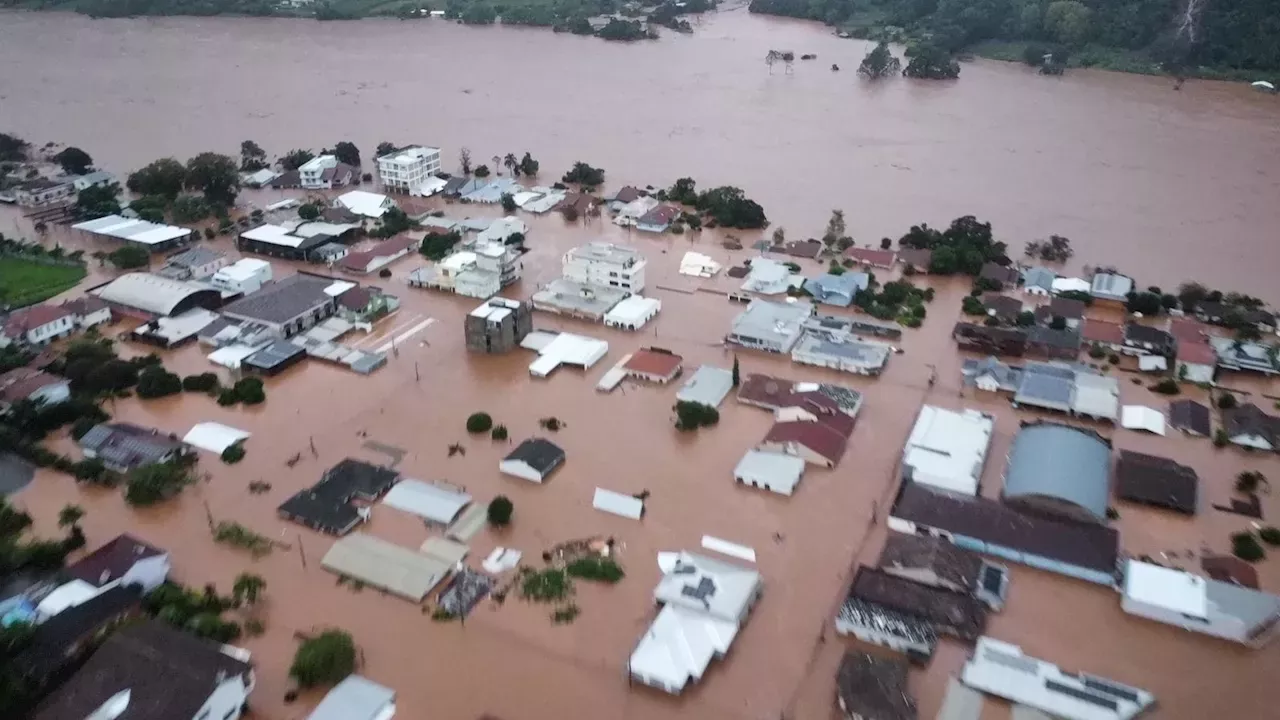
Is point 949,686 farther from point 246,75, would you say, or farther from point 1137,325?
point 246,75

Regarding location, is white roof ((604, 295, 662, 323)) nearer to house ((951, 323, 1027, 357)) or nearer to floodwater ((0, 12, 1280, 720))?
floodwater ((0, 12, 1280, 720))

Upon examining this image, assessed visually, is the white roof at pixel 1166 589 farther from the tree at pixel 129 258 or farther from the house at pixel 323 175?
the house at pixel 323 175

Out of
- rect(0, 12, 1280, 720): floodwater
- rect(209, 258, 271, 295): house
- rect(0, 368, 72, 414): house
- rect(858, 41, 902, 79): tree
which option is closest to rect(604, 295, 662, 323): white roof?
rect(0, 12, 1280, 720): floodwater

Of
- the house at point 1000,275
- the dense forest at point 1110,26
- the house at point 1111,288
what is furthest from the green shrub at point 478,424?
the dense forest at point 1110,26

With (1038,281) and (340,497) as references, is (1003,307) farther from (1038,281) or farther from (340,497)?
(340,497)

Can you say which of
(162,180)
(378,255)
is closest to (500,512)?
(378,255)

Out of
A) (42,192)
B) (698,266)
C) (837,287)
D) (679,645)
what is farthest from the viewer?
(42,192)
